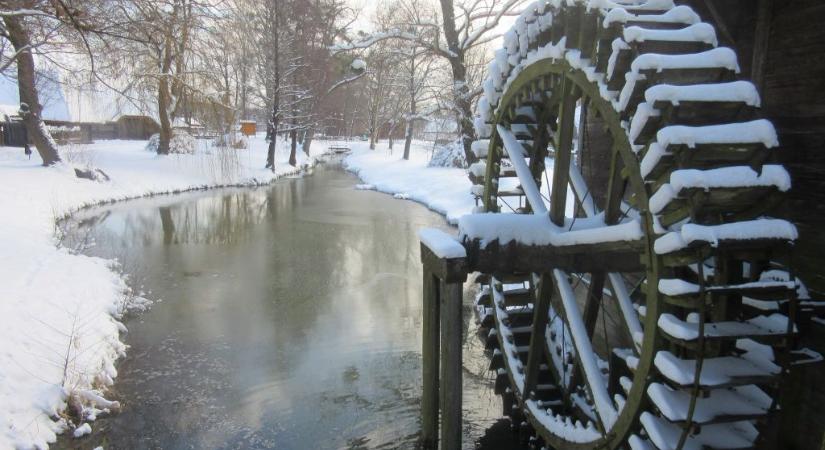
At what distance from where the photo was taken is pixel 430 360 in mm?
4242

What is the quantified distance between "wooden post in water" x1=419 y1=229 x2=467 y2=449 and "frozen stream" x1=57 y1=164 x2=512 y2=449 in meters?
0.92

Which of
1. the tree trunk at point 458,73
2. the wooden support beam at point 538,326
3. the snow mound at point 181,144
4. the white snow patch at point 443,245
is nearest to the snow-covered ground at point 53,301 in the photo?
the tree trunk at point 458,73

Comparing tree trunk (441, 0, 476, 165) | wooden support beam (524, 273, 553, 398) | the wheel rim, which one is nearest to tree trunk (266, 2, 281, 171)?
tree trunk (441, 0, 476, 165)

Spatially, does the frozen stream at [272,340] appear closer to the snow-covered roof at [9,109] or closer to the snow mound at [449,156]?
the snow mound at [449,156]

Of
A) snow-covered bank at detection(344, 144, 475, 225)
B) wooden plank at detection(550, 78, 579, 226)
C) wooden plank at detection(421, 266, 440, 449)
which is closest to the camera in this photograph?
wooden plank at detection(550, 78, 579, 226)

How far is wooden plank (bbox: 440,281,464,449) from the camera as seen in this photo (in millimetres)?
3764

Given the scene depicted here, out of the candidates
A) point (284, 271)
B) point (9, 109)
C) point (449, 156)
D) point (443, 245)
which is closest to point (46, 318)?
point (284, 271)

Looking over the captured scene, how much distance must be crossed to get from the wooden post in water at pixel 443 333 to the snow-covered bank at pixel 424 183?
8.87 meters

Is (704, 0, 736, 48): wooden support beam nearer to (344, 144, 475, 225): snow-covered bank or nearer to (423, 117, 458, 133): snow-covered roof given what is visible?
(344, 144, 475, 225): snow-covered bank

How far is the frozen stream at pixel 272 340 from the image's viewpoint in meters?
5.30

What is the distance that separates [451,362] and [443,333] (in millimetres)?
188

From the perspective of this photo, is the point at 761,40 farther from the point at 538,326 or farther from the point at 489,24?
the point at 489,24

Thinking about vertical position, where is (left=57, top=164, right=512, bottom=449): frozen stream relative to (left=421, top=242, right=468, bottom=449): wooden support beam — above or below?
below

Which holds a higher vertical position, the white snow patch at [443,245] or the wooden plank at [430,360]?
the white snow patch at [443,245]
